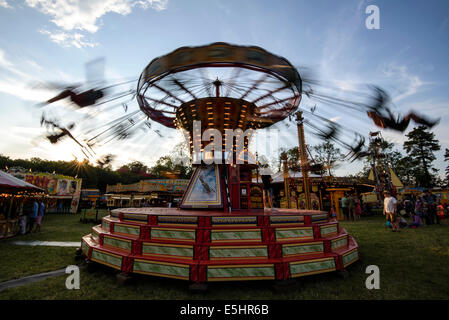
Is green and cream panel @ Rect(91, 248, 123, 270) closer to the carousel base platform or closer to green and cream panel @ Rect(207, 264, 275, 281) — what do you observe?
the carousel base platform

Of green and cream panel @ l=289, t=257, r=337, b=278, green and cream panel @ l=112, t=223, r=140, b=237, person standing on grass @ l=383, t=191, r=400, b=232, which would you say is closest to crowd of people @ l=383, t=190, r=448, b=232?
person standing on grass @ l=383, t=191, r=400, b=232

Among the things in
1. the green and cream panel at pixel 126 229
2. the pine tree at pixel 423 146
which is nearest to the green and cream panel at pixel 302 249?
the green and cream panel at pixel 126 229

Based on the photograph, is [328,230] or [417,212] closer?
[328,230]

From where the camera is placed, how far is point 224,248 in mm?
4391

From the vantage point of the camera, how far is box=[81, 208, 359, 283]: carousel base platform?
162 inches

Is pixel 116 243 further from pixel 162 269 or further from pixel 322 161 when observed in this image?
pixel 322 161

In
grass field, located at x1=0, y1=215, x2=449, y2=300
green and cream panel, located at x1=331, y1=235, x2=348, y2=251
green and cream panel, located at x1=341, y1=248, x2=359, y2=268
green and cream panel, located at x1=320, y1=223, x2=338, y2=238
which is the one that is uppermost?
green and cream panel, located at x1=320, y1=223, x2=338, y2=238

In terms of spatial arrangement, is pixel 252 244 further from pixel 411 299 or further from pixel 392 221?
pixel 392 221

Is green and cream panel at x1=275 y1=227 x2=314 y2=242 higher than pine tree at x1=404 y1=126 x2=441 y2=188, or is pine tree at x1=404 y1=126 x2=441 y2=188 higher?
pine tree at x1=404 y1=126 x2=441 y2=188

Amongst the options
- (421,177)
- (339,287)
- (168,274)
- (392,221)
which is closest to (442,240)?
(392,221)

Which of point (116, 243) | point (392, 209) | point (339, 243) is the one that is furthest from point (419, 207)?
point (116, 243)
